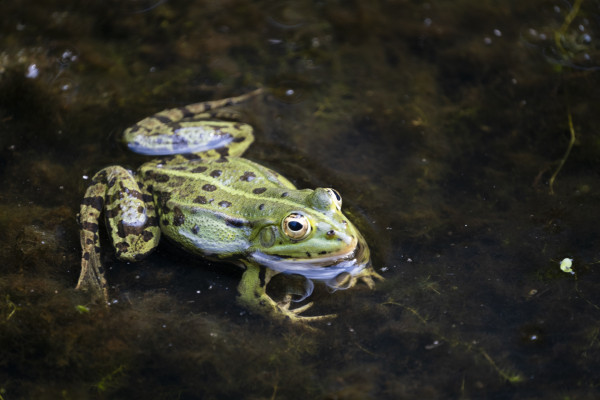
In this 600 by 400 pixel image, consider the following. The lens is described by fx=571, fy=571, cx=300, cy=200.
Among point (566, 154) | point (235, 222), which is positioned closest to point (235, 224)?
point (235, 222)

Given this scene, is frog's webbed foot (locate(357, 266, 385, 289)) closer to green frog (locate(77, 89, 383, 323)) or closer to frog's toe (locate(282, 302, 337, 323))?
green frog (locate(77, 89, 383, 323))

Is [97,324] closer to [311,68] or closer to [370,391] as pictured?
[370,391]

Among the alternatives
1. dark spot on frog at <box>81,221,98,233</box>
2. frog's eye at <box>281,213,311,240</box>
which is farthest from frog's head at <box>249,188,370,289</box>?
dark spot on frog at <box>81,221,98,233</box>

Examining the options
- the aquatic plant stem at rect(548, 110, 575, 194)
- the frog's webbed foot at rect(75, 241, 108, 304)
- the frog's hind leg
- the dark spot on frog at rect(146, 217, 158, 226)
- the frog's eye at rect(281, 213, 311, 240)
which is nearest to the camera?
the frog's eye at rect(281, 213, 311, 240)

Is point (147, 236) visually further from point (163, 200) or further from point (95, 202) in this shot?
point (95, 202)

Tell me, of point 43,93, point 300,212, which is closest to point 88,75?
point 43,93

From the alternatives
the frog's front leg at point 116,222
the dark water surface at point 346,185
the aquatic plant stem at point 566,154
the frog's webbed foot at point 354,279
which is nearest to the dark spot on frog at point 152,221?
the frog's front leg at point 116,222

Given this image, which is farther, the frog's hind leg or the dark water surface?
the frog's hind leg
